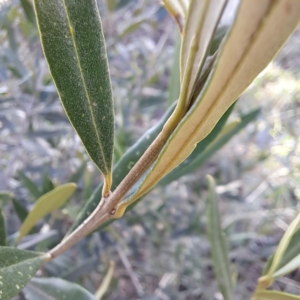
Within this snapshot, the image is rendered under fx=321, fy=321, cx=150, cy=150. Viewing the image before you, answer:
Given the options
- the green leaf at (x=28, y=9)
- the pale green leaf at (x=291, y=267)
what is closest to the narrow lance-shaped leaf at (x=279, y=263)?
the pale green leaf at (x=291, y=267)

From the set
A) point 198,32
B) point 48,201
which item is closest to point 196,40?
point 198,32

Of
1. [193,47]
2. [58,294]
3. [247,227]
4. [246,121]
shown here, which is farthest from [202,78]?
[247,227]

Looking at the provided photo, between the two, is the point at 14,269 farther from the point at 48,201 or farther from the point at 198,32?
the point at 198,32

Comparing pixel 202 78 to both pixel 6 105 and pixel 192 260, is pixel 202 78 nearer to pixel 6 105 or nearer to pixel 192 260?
pixel 6 105

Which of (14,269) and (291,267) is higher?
(14,269)

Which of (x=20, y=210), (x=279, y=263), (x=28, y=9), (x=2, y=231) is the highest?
(x=28, y=9)
